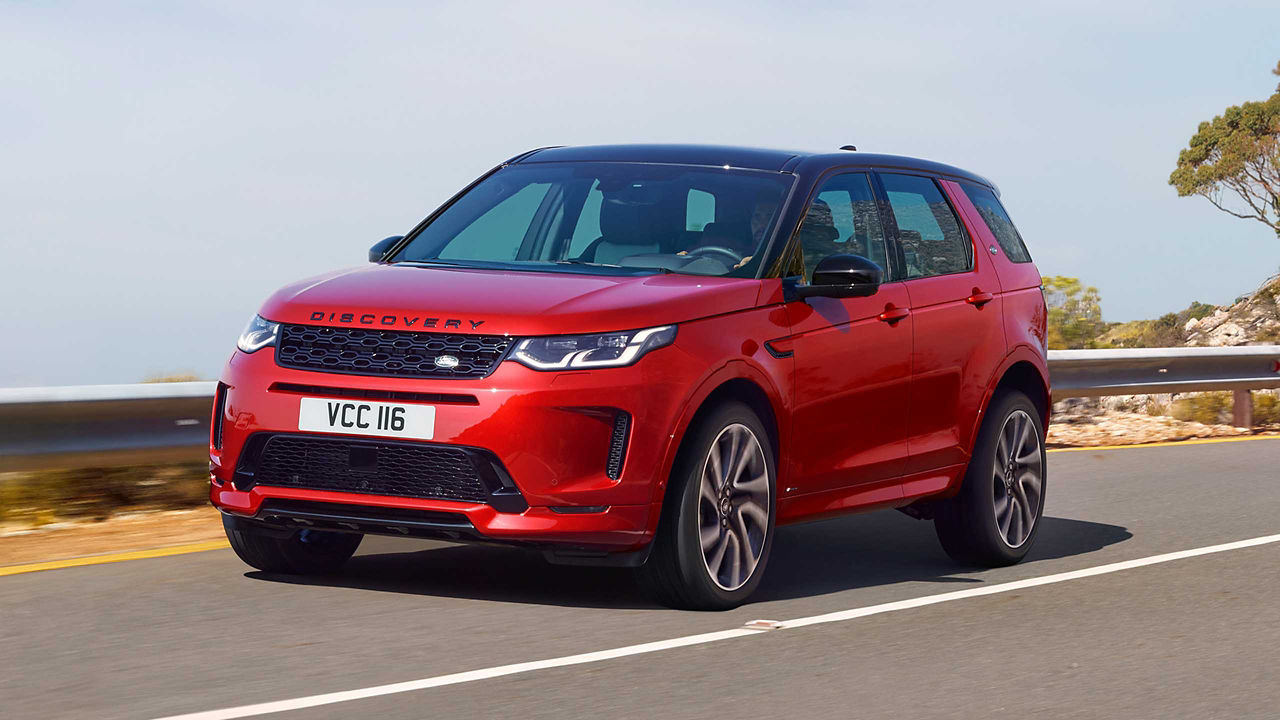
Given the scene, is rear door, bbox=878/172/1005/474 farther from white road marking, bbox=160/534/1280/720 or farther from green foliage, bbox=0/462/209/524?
green foliage, bbox=0/462/209/524

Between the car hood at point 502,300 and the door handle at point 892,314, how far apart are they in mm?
934

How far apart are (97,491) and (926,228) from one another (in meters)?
4.69

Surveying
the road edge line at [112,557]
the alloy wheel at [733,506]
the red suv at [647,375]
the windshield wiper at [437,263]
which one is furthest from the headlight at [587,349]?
the road edge line at [112,557]

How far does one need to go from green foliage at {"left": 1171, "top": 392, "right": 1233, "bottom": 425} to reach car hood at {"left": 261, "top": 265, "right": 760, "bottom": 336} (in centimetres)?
1235

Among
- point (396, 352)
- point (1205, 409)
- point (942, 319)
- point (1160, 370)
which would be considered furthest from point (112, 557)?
point (1205, 409)

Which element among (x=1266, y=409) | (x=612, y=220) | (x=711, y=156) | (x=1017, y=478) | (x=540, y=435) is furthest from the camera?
(x=1266, y=409)

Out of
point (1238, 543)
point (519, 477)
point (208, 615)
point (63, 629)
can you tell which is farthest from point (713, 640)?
point (1238, 543)

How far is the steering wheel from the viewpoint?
714cm

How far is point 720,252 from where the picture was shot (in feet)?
23.6

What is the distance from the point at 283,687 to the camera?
5.32 metres

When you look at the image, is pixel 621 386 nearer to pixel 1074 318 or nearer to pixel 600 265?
pixel 600 265

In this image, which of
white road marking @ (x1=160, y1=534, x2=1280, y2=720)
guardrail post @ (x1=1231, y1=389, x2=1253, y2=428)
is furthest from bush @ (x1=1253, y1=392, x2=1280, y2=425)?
white road marking @ (x1=160, y1=534, x2=1280, y2=720)

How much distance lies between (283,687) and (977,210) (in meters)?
4.98

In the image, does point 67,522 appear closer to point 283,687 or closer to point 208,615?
point 208,615
